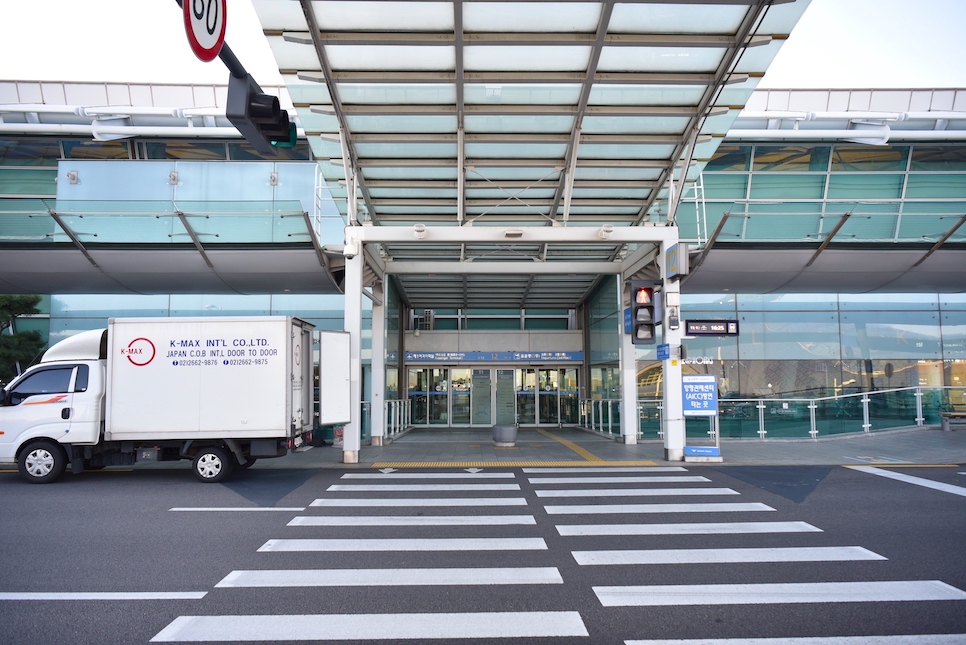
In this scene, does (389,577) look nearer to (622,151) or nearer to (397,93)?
(397,93)

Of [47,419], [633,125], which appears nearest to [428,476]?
[47,419]

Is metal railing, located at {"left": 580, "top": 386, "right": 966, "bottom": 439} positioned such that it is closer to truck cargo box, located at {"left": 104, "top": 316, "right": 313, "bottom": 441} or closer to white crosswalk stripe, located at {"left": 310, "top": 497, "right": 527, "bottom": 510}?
white crosswalk stripe, located at {"left": 310, "top": 497, "right": 527, "bottom": 510}

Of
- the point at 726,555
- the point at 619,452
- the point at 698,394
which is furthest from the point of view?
the point at 619,452

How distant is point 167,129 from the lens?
20969mm

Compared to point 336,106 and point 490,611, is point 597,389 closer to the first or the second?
point 336,106

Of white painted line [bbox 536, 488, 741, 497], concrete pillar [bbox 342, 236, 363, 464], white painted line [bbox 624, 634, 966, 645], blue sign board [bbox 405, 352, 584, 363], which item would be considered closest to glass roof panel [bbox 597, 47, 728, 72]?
concrete pillar [bbox 342, 236, 363, 464]

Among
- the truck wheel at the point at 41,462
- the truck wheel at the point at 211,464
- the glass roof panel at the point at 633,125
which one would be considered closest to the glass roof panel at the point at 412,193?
the glass roof panel at the point at 633,125

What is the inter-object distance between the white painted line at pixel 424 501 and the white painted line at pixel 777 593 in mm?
3778

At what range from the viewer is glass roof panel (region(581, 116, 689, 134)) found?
12323mm

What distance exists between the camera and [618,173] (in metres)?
14.2

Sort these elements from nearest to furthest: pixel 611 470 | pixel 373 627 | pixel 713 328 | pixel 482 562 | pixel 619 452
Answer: pixel 373 627 < pixel 482 562 < pixel 611 470 < pixel 713 328 < pixel 619 452

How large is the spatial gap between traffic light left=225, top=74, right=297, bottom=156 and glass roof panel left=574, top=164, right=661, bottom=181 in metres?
8.80

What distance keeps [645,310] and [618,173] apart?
3263 mm

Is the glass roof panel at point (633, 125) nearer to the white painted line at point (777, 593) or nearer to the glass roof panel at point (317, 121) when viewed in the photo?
the glass roof panel at point (317, 121)
